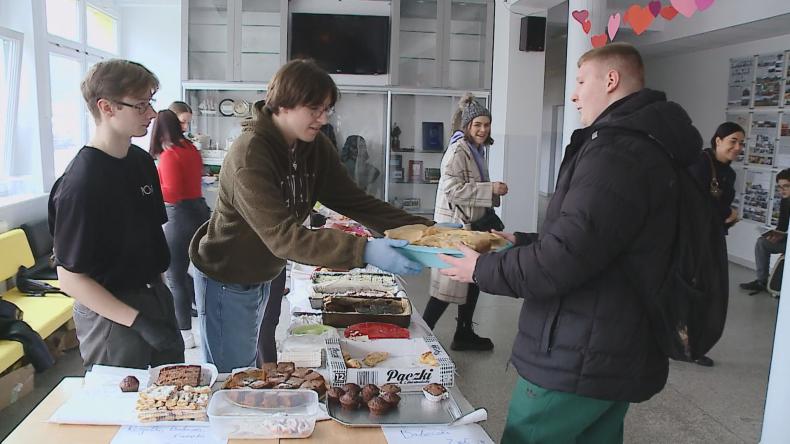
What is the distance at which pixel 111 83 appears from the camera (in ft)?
5.76

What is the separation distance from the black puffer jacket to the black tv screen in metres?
6.03

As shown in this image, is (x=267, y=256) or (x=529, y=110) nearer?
(x=267, y=256)

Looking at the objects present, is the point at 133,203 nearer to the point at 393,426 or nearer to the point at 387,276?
the point at 393,426

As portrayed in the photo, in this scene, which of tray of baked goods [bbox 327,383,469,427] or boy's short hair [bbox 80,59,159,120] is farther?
boy's short hair [bbox 80,59,159,120]

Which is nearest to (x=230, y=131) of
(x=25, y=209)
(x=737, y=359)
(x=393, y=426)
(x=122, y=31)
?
(x=122, y=31)

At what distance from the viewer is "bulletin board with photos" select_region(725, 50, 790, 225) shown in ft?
21.7

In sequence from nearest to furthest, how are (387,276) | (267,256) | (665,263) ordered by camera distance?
1. (665,263)
2. (267,256)
3. (387,276)

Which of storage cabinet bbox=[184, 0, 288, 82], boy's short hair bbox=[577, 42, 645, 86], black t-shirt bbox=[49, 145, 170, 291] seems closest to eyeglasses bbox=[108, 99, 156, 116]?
black t-shirt bbox=[49, 145, 170, 291]

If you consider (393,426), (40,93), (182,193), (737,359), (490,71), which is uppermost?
(490,71)

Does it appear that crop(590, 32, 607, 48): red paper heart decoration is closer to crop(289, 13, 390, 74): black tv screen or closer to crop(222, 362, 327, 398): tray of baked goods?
crop(289, 13, 390, 74): black tv screen

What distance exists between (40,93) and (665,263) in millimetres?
5358

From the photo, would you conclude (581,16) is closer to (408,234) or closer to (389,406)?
(408,234)

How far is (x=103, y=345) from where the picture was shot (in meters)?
1.83

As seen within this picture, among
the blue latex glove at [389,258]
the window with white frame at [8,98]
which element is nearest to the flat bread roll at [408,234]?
the blue latex glove at [389,258]
